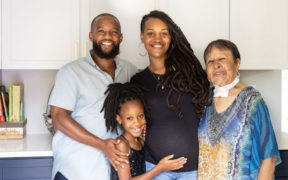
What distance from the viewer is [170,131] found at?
1667 mm

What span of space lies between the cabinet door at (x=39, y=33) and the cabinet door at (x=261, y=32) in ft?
3.78

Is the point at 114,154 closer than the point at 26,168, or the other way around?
the point at 114,154

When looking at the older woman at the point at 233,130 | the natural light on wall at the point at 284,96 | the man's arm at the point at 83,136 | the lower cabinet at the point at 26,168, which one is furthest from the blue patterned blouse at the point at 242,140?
the natural light on wall at the point at 284,96

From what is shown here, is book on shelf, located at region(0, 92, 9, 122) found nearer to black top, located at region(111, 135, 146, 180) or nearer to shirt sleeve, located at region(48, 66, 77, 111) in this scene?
shirt sleeve, located at region(48, 66, 77, 111)

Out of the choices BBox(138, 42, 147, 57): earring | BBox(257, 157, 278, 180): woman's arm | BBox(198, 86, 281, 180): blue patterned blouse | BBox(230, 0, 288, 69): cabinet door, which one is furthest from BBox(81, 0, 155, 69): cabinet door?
BBox(257, 157, 278, 180): woman's arm

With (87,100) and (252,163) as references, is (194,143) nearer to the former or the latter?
(252,163)

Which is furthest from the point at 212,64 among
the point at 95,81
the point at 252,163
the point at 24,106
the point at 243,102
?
the point at 24,106

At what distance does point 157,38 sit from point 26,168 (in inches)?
43.5

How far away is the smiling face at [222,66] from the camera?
1.56m

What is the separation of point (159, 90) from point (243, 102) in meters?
0.44

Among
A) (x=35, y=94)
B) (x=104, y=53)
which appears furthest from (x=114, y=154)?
(x=35, y=94)

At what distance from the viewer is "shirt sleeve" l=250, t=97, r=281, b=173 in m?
→ 1.46

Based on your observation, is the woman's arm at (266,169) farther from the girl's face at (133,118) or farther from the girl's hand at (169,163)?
the girl's face at (133,118)

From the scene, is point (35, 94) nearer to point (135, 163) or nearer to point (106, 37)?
point (106, 37)
